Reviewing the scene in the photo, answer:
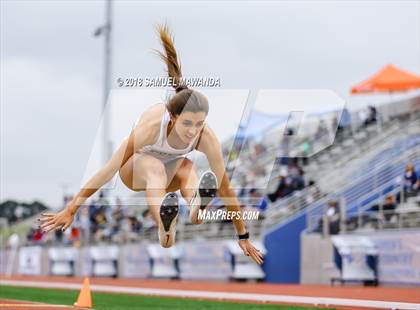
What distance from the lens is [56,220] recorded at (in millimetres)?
7230

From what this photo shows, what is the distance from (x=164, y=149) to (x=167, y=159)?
0.31 meters

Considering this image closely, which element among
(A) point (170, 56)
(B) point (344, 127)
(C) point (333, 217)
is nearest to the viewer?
(A) point (170, 56)

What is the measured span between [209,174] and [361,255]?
12190 mm

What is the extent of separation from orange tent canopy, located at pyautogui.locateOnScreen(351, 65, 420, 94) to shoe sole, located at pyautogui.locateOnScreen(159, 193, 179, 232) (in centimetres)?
1771

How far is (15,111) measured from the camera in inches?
476

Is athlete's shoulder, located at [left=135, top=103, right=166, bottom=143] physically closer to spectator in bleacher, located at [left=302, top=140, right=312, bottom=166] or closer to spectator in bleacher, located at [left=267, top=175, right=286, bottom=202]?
spectator in bleacher, located at [left=267, top=175, right=286, bottom=202]

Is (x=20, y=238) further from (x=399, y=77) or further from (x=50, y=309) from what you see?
(x=50, y=309)

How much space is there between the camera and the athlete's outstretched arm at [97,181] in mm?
7209

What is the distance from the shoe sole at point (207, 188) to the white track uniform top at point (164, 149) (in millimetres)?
261

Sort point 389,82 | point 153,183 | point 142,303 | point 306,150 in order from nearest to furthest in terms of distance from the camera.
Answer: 1. point 153,183
2. point 142,303
3. point 389,82
4. point 306,150

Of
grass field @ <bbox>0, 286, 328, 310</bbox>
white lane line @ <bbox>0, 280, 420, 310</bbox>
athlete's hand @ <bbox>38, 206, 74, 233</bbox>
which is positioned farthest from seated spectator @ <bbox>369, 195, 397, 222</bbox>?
athlete's hand @ <bbox>38, 206, 74, 233</bbox>

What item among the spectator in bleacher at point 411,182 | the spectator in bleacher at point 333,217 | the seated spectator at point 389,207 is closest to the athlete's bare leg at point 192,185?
the seated spectator at point 389,207

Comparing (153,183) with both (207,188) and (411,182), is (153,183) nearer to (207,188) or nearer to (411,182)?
(207,188)

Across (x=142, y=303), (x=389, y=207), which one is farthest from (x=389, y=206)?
(x=142, y=303)
